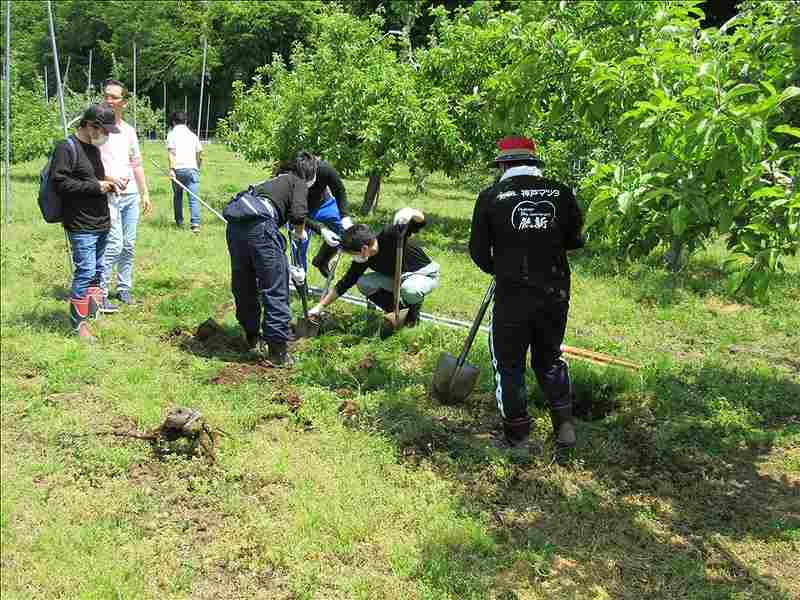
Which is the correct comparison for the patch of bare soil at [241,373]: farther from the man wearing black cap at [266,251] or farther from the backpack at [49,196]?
the backpack at [49,196]

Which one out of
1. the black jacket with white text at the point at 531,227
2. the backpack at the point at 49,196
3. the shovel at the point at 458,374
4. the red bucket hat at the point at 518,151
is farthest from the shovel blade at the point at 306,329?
the red bucket hat at the point at 518,151

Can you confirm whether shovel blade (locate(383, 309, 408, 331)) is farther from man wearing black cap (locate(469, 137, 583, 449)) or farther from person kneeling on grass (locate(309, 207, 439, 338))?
man wearing black cap (locate(469, 137, 583, 449))

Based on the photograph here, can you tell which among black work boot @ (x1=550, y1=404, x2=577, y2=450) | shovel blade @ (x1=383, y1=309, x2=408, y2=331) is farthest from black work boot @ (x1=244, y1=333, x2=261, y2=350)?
black work boot @ (x1=550, y1=404, x2=577, y2=450)

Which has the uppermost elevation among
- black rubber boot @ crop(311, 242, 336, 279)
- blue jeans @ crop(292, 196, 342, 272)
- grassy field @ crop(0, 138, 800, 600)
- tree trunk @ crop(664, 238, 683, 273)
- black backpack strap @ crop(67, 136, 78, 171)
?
black backpack strap @ crop(67, 136, 78, 171)

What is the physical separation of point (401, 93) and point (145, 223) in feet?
15.0

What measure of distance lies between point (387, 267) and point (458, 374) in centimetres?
173

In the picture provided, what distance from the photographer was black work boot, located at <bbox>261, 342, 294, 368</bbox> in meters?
6.17

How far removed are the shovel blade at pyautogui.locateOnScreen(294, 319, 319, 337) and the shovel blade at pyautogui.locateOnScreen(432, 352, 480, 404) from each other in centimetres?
169

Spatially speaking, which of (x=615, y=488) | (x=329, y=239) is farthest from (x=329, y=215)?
(x=615, y=488)

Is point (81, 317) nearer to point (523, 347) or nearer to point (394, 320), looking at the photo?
point (394, 320)

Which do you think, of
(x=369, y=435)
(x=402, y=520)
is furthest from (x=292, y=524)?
(x=369, y=435)

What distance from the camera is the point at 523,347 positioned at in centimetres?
474

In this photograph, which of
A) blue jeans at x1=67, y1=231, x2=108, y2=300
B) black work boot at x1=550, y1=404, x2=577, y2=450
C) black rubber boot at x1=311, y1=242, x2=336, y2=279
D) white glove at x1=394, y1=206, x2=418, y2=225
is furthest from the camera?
black rubber boot at x1=311, y1=242, x2=336, y2=279

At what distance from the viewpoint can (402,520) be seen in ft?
13.2
